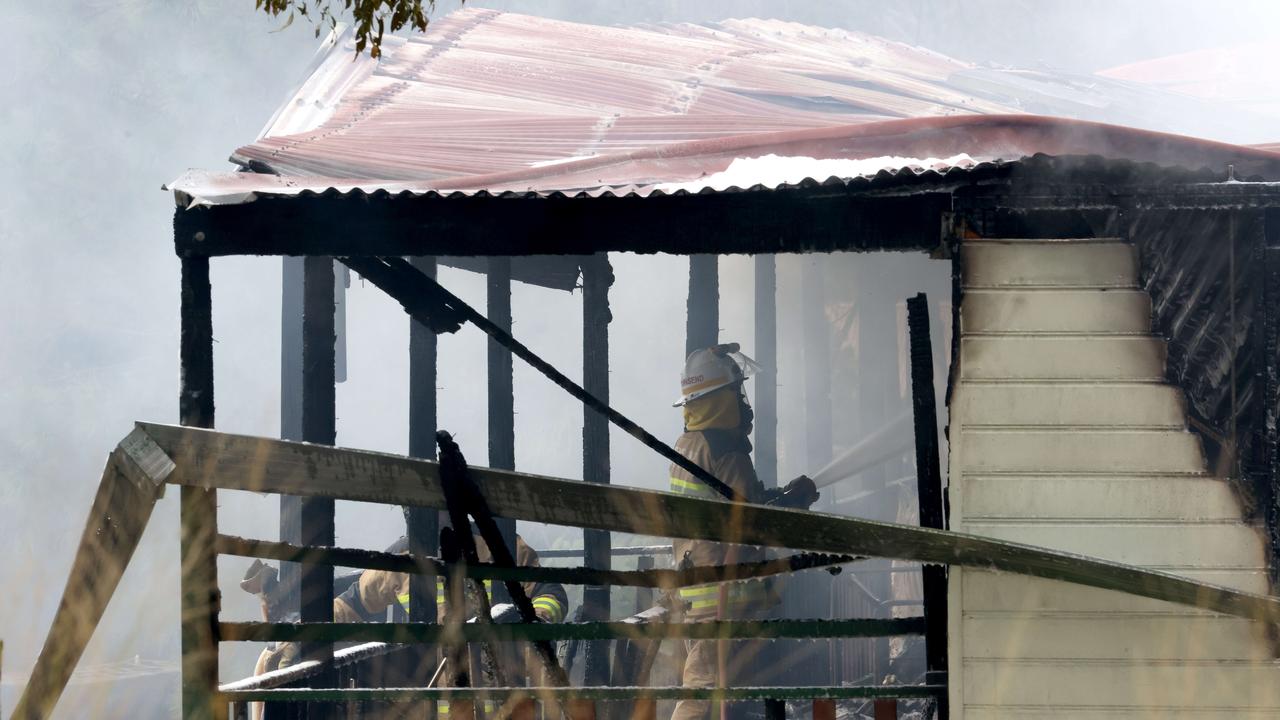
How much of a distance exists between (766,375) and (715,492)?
18.0ft

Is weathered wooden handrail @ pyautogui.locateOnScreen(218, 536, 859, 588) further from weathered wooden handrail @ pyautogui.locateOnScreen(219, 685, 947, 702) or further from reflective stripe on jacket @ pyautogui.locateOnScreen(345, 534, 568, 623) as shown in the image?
reflective stripe on jacket @ pyautogui.locateOnScreen(345, 534, 568, 623)

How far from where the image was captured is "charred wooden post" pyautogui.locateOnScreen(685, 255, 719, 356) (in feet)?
38.0

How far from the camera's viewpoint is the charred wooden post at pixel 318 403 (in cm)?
555

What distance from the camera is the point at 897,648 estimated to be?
12734 millimetres

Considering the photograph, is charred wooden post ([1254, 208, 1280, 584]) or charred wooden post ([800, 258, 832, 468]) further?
charred wooden post ([800, 258, 832, 468])

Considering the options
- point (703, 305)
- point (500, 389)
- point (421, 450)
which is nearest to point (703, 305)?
point (703, 305)

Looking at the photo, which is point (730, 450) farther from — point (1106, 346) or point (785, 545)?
point (785, 545)

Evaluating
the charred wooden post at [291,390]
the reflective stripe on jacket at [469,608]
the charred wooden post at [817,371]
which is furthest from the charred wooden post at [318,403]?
the charred wooden post at [817,371]

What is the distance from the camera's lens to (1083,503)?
4391 millimetres

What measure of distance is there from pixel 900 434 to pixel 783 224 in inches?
275

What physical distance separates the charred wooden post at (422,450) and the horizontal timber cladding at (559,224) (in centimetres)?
289

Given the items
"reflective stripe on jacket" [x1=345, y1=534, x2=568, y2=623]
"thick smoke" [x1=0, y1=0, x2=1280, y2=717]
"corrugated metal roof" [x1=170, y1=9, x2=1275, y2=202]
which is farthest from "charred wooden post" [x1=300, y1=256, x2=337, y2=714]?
"thick smoke" [x1=0, y1=0, x2=1280, y2=717]

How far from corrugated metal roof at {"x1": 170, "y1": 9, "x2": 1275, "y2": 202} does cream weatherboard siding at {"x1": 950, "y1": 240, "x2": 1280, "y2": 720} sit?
18.9 inches

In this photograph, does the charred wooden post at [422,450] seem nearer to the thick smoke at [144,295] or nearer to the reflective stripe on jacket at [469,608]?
the reflective stripe on jacket at [469,608]
